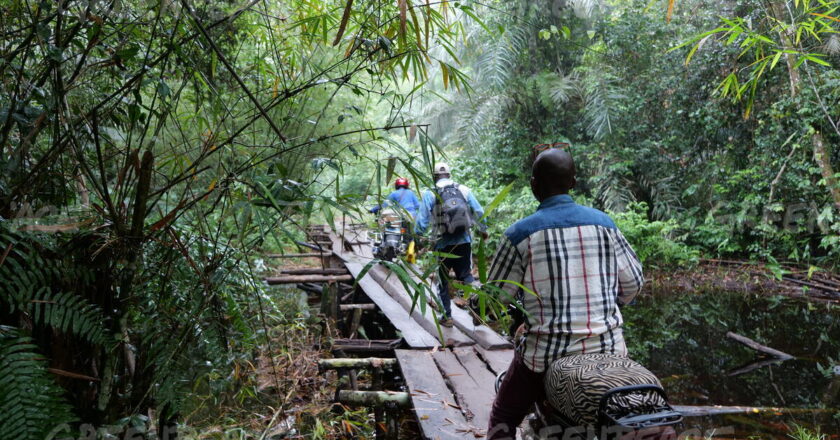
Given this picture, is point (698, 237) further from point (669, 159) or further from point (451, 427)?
point (451, 427)

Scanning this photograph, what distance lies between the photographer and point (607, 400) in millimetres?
1841

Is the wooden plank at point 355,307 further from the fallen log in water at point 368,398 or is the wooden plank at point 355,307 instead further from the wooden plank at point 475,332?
the fallen log in water at point 368,398

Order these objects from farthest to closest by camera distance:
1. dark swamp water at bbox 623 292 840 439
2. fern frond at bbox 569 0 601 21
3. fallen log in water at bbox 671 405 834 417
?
1. fern frond at bbox 569 0 601 21
2. dark swamp water at bbox 623 292 840 439
3. fallen log in water at bbox 671 405 834 417

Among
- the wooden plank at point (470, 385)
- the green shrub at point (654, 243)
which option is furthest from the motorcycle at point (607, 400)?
the green shrub at point (654, 243)

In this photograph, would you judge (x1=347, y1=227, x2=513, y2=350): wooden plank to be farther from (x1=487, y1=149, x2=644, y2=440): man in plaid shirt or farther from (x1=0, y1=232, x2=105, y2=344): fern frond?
(x1=0, y1=232, x2=105, y2=344): fern frond

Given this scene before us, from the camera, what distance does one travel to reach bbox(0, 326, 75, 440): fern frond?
4.93 feet

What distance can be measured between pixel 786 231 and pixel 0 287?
12.8 metres

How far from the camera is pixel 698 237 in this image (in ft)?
41.5

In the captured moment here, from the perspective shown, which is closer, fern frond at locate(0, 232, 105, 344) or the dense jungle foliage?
fern frond at locate(0, 232, 105, 344)

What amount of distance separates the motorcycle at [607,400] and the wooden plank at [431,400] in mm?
1228

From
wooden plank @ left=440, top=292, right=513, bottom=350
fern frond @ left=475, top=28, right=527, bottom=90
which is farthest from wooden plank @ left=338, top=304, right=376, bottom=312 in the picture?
fern frond @ left=475, top=28, right=527, bottom=90

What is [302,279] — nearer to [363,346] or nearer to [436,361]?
[363,346]

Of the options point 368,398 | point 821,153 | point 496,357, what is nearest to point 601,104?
point 821,153

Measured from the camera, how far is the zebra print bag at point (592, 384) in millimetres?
1849
